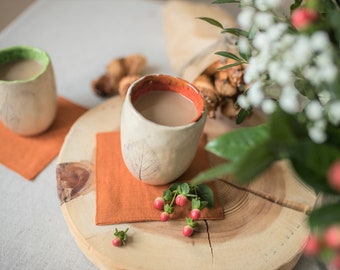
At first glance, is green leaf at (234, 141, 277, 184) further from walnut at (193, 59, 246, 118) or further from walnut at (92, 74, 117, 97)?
walnut at (92, 74, 117, 97)

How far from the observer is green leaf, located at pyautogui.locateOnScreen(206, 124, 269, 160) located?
46cm

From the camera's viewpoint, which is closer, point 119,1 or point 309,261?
point 309,261

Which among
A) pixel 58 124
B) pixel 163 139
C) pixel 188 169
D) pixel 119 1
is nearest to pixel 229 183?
pixel 188 169

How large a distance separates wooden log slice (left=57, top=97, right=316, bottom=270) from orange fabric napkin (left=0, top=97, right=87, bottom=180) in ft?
0.28

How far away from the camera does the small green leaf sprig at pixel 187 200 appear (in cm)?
69

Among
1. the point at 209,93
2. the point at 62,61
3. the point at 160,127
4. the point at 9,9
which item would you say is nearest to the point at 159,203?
the point at 160,127

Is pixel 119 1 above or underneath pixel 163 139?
underneath

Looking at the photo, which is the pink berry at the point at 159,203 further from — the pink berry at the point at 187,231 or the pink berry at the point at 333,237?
the pink berry at the point at 333,237

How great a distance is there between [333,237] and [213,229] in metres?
0.35

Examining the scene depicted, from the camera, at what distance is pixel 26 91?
2.61 feet

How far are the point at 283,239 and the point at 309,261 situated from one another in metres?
0.11

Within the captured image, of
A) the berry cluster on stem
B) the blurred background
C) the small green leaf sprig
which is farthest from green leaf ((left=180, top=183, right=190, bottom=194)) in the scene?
the blurred background

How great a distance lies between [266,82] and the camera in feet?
1.67

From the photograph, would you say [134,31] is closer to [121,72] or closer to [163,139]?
[121,72]
